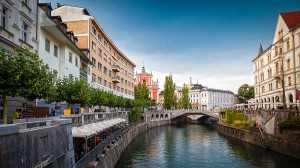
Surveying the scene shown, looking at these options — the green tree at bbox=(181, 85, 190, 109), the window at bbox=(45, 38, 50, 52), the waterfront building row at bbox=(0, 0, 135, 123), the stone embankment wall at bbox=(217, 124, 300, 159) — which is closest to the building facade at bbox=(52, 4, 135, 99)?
the waterfront building row at bbox=(0, 0, 135, 123)

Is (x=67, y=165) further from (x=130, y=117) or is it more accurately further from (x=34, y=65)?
(x=130, y=117)

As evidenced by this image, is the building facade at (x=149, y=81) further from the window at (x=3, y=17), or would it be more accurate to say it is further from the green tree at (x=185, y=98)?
the window at (x=3, y=17)

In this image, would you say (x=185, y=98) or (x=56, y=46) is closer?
(x=56, y=46)

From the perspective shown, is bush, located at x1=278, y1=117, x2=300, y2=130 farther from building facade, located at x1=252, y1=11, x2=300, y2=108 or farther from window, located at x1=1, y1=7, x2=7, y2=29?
window, located at x1=1, y1=7, x2=7, y2=29

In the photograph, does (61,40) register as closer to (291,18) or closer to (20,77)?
(20,77)

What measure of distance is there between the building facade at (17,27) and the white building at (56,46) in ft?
4.18

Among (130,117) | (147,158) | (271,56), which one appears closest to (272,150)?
(147,158)

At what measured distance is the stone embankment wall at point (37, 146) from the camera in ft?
25.3

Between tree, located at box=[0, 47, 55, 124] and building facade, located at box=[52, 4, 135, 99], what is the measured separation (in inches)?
1139

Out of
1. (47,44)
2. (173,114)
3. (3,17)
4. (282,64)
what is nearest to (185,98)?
(173,114)

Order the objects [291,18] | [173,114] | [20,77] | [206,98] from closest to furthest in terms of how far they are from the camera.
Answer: [20,77] → [291,18] → [173,114] → [206,98]

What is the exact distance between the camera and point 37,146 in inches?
387

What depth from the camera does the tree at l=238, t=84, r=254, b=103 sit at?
112 meters

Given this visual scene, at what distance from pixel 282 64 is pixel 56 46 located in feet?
117
